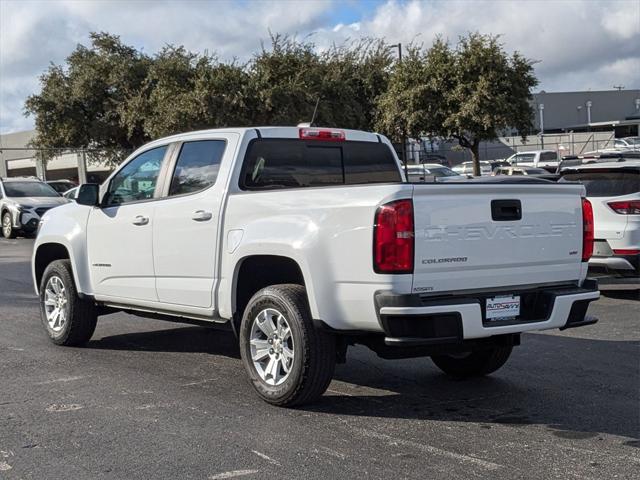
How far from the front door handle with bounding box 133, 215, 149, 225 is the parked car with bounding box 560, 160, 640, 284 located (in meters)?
5.78

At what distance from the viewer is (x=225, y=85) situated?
29.0m

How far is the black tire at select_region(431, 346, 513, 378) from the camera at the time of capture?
21.1 feet

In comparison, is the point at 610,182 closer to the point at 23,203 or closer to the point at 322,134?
the point at 322,134

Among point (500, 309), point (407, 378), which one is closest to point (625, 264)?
point (407, 378)

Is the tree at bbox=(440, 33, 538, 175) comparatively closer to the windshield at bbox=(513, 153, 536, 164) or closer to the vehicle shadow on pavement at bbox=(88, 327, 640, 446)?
the windshield at bbox=(513, 153, 536, 164)

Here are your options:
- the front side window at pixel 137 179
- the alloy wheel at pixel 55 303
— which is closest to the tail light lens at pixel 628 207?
the front side window at pixel 137 179

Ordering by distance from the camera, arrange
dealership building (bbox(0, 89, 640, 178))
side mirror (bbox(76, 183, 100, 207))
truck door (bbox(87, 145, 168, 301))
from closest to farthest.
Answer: truck door (bbox(87, 145, 168, 301)) < side mirror (bbox(76, 183, 100, 207)) < dealership building (bbox(0, 89, 640, 178))

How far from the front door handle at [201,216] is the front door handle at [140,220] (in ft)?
2.18

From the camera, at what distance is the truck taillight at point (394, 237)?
4945 millimetres

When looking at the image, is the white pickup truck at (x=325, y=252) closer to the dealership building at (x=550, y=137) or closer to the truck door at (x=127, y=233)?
the truck door at (x=127, y=233)

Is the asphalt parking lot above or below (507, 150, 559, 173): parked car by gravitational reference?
below

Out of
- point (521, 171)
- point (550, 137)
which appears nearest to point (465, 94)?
point (521, 171)

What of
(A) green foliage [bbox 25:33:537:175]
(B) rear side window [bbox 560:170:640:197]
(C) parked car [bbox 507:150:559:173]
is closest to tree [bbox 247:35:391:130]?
(A) green foliage [bbox 25:33:537:175]

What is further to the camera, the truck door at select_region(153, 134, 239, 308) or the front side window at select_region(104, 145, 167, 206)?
the front side window at select_region(104, 145, 167, 206)
